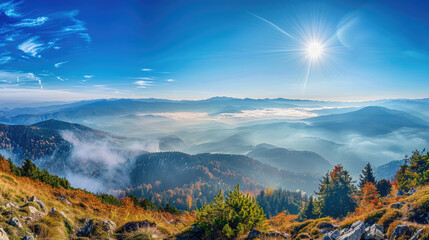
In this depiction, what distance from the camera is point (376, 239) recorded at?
719 centimetres

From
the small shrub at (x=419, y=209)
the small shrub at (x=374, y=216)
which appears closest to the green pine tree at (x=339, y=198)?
the small shrub at (x=374, y=216)

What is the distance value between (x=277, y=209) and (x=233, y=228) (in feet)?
368

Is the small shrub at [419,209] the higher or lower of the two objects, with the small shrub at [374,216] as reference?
higher

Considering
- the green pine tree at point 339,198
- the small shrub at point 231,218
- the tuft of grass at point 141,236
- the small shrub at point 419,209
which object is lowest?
the green pine tree at point 339,198

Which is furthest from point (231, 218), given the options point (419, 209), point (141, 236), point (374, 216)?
point (419, 209)

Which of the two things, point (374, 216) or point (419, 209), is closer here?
point (419, 209)

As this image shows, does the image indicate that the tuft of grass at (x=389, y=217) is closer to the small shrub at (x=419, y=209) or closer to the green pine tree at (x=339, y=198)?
the small shrub at (x=419, y=209)

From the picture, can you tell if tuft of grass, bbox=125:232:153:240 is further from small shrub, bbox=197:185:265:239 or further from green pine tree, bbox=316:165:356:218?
green pine tree, bbox=316:165:356:218

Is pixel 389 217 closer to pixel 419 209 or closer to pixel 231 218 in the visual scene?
pixel 419 209

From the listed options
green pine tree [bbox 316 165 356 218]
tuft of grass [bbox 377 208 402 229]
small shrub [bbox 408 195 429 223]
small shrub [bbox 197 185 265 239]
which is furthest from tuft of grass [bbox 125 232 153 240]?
green pine tree [bbox 316 165 356 218]

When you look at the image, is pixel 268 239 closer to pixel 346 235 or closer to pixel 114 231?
pixel 346 235

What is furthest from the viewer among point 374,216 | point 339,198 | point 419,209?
point 339,198

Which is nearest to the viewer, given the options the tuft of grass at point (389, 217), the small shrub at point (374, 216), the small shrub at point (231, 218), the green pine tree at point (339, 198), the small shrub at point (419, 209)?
the small shrub at point (419, 209)

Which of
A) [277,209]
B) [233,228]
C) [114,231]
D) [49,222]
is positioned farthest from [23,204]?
[277,209]
